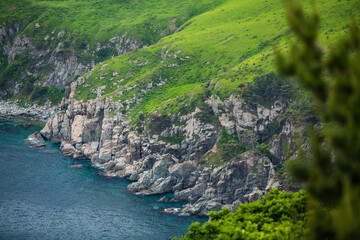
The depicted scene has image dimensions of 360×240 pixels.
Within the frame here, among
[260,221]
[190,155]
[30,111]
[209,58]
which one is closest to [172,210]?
[190,155]

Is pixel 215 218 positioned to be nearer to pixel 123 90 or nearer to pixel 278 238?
pixel 278 238

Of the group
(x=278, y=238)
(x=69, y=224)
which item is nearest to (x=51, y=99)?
(x=69, y=224)

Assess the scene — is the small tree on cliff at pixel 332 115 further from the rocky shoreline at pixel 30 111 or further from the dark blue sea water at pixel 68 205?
the rocky shoreline at pixel 30 111

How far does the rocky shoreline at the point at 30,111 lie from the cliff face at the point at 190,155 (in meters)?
58.3

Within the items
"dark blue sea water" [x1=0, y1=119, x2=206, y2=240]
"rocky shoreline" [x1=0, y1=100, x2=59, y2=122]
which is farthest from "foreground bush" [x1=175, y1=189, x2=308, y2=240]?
"rocky shoreline" [x1=0, y1=100, x2=59, y2=122]

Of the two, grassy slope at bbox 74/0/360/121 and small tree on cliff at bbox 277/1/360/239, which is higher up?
small tree on cliff at bbox 277/1/360/239

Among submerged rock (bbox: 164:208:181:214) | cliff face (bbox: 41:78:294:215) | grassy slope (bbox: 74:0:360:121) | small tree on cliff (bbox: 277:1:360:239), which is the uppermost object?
small tree on cliff (bbox: 277:1:360:239)

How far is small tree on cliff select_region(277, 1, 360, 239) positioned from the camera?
1496cm

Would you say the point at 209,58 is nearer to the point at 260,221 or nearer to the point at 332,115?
the point at 260,221

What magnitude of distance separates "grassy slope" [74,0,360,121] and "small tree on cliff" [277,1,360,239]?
301ft

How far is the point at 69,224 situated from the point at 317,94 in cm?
7943

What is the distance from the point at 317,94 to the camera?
16.1 m

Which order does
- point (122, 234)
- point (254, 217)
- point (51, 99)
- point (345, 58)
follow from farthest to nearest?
1. point (51, 99)
2. point (122, 234)
3. point (254, 217)
4. point (345, 58)

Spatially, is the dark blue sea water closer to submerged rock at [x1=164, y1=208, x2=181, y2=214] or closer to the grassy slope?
submerged rock at [x1=164, y1=208, x2=181, y2=214]
